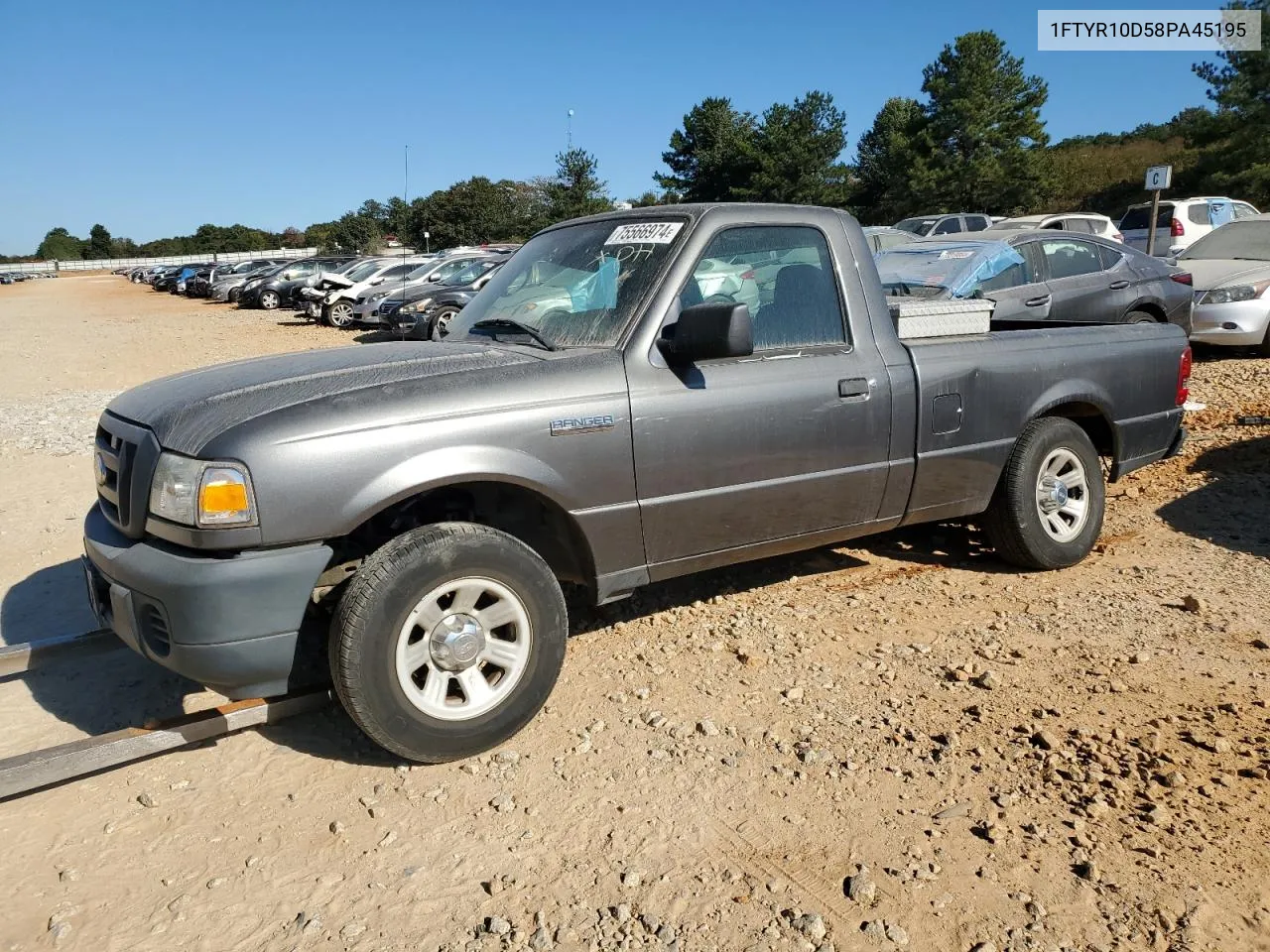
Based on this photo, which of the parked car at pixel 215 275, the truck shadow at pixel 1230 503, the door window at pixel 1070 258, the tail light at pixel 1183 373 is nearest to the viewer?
the tail light at pixel 1183 373

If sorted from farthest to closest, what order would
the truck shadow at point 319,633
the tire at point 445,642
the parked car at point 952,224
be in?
the parked car at point 952,224 → the truck shadow at point 319,633 → the tire at point 445,642

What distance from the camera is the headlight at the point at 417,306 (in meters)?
18.2

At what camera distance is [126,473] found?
324 cm

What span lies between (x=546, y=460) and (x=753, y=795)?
1.33 metres

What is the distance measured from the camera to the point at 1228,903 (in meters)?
2.56

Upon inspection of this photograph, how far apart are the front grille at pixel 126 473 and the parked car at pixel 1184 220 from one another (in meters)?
21.3

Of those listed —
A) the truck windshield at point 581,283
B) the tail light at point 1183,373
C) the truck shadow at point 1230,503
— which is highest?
the truck windshield at point 581,283

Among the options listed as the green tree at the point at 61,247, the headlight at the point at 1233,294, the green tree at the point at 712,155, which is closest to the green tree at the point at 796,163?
the green tree at the point at 712,155

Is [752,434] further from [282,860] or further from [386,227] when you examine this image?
[386,227]

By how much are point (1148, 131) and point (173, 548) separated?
63066mm

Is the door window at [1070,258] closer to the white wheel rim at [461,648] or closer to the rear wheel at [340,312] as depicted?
the white wheel rim at [461,648]

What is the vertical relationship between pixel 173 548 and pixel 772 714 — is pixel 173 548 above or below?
above

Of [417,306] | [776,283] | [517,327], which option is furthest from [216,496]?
[417,306]

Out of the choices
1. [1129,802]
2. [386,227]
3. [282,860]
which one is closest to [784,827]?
[1129,802]
